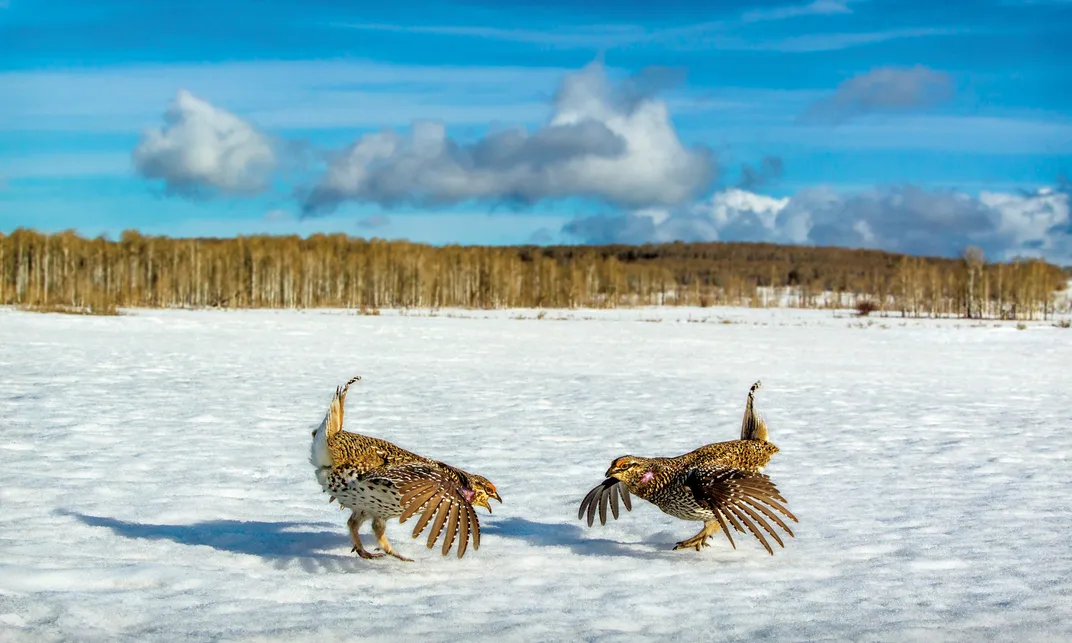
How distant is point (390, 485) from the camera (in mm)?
5340

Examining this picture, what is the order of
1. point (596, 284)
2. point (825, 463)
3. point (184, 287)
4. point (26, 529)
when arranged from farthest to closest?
point (596, 284) → point (184, 287) → point (825, 463) → point (26, 529)

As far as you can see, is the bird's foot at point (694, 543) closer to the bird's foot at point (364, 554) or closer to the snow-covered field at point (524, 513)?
the snow-covered field at point (524, 513)

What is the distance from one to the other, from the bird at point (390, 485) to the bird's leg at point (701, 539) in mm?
1502

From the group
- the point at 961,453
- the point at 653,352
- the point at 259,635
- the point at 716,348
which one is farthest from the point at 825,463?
the point at 716,348

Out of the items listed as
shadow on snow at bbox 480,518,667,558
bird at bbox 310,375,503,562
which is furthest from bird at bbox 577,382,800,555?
bird at bbox 310,375,503,562

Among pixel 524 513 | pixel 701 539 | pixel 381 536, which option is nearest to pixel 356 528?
pixel 381 536

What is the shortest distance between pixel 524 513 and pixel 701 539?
1.70 meters

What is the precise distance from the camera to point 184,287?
80938 mm

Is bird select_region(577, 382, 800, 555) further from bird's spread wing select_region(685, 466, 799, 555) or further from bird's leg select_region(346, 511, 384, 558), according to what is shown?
bird's leg select_region(346, 511, 384, 558)

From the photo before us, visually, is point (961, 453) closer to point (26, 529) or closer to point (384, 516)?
point (384, 516)

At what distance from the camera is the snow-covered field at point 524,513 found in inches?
189

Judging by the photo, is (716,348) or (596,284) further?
(596,284)

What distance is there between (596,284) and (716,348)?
8080 cm

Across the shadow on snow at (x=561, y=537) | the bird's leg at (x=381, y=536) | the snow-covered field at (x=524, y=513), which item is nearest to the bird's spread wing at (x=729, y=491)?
the snow-covered field at (x=524, y=513)
